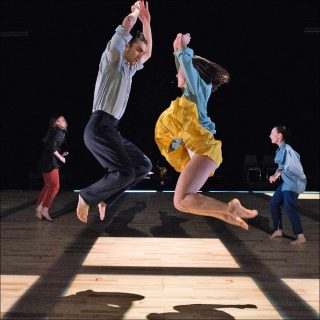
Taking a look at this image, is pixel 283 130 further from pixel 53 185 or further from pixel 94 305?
pixel 53 185

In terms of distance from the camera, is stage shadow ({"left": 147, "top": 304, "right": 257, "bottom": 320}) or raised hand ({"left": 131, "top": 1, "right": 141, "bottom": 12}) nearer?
raised hand ({"left": 131, "top": 1, "right": 141, "bottom": 12})

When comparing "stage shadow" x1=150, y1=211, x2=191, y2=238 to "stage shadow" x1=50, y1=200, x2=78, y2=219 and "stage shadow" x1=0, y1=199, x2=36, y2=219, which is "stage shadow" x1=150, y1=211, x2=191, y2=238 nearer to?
"stage shadow" x1=50, y1=200, x2=78, y2=219

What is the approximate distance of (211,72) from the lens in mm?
1978

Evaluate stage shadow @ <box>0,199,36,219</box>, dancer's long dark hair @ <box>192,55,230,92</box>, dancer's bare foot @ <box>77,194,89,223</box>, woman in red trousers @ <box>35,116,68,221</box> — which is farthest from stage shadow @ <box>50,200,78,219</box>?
dancer's long dark hair @ <box>192,55,230,92</box>

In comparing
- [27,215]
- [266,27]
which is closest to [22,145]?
[27,215]

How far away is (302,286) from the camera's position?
4543 mm

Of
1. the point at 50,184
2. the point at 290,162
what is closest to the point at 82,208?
Answer: the point at 290,162

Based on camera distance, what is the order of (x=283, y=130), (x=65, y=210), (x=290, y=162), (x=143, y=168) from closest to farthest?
(x=143, y=168), (x=283, y=130), (x=290, y=162), (x=65, y=210)

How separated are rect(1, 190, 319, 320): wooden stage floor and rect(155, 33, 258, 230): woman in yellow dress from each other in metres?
2.08

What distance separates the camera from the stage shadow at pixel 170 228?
6.91m

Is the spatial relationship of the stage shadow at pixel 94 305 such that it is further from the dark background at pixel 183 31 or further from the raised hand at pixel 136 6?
the raised hand at pixel 136 6

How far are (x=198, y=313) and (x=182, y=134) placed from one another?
2458mm

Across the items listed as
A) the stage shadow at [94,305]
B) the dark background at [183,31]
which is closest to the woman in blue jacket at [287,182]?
the dark background at [183,31]

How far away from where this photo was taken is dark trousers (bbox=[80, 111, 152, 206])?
182 centimetres
